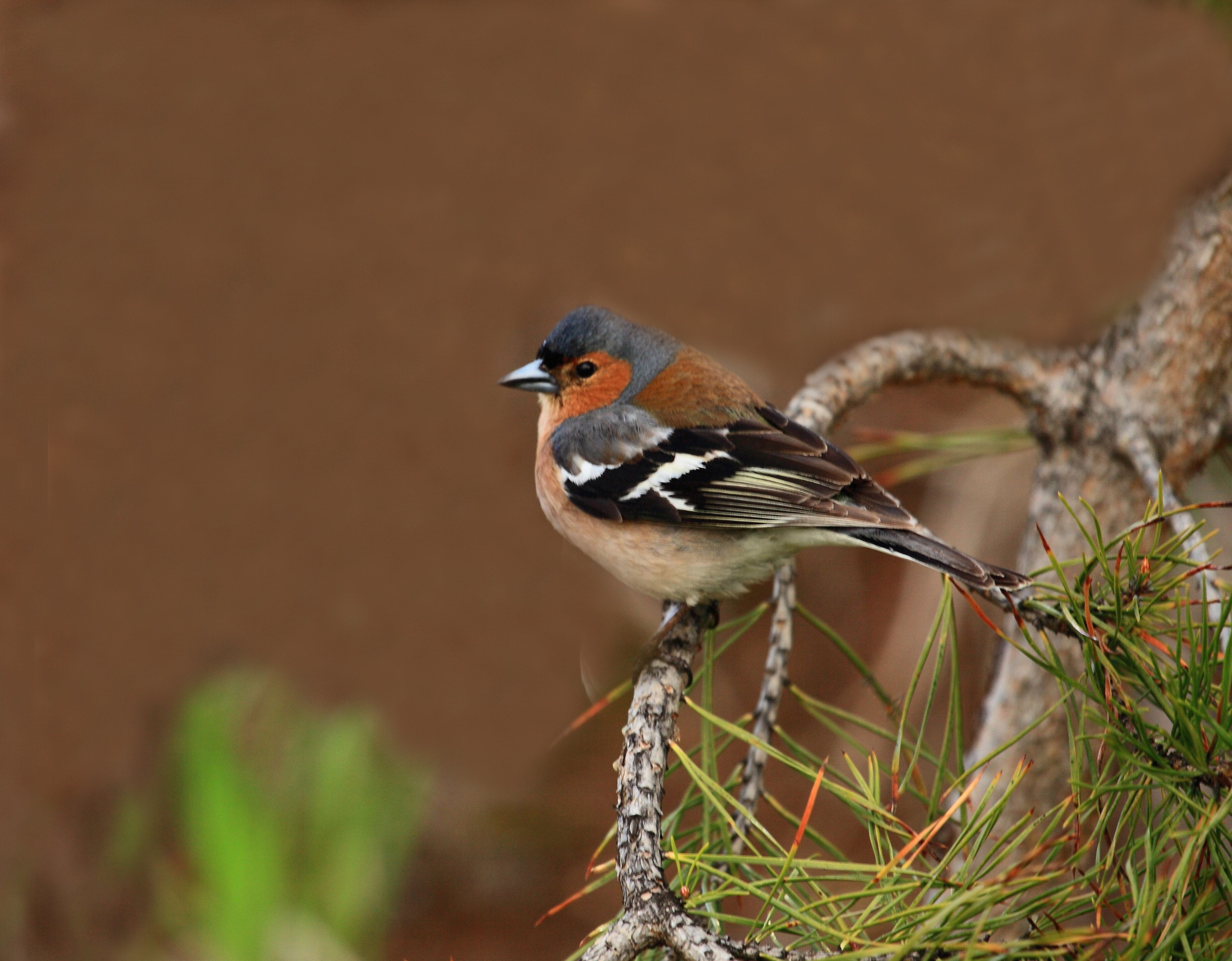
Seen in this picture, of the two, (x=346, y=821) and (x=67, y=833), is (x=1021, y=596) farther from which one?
(x=67, y=833)

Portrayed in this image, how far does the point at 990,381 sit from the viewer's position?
2576mm

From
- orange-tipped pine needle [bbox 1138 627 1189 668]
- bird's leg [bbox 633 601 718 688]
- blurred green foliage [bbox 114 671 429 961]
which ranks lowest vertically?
blurred green foliage [bbox 114 671 429 961]

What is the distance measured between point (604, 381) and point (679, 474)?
51cm

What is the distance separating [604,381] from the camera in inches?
118

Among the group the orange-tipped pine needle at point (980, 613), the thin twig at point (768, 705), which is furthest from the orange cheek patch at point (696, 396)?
the orange-tipped pine needle at point (980, 613)

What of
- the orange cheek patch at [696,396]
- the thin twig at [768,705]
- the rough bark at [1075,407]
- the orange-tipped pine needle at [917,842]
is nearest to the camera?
the orange-tipped pine needle at [917,842]

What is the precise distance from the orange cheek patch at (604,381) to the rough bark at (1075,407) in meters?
0.62

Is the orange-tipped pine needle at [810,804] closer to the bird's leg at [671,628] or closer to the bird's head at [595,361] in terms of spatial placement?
the bird's leg at [671,628]

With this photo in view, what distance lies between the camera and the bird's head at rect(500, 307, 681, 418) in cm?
295

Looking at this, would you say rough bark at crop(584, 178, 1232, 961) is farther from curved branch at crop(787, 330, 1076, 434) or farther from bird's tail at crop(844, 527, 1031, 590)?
bird's tail at crop(844, 527, 1031, 590)

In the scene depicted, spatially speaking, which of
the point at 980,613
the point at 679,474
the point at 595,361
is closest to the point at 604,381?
the point at 595,361

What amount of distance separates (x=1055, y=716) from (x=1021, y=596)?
70cm

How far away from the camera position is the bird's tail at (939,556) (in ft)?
5.49

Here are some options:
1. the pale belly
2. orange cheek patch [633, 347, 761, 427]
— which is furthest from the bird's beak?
the pale belly
